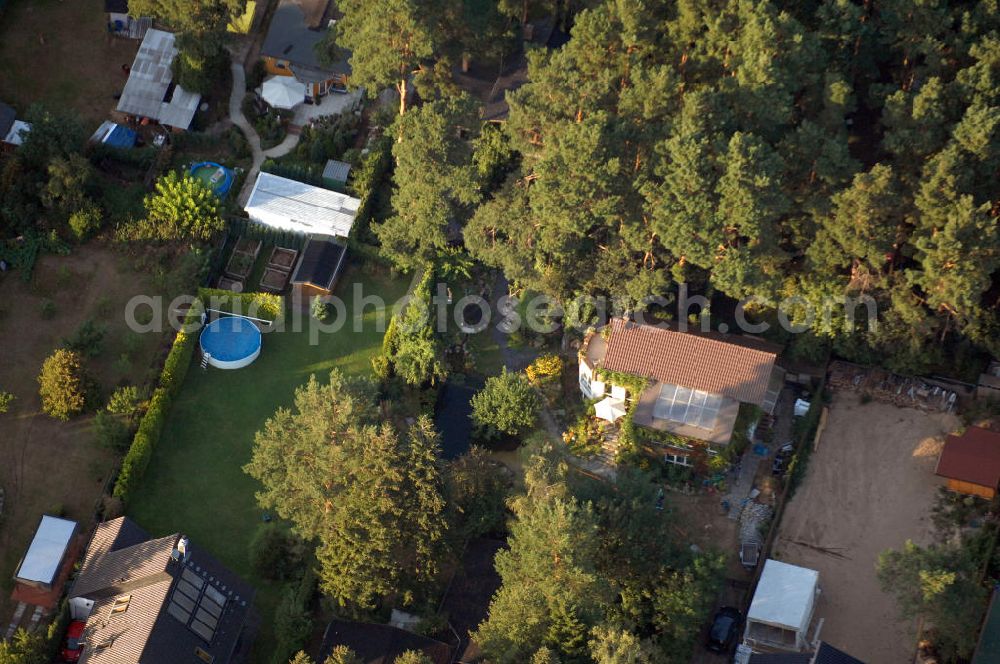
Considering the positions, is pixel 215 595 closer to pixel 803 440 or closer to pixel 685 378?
pixel 685 378

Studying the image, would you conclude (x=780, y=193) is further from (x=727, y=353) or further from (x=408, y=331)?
(x=408, y=331)

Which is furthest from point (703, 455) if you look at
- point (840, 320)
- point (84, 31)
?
point (84, 31)

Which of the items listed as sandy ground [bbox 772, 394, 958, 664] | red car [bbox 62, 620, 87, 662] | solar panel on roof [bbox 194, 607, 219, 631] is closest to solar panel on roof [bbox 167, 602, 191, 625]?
solar panel on roof [bbox 194, 607, 219, 631]

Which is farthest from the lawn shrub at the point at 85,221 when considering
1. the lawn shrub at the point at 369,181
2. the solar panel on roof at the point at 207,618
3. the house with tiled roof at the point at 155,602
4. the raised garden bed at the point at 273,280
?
the solar panel on roof at the point at 207,618

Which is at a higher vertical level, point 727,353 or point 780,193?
point 780,193

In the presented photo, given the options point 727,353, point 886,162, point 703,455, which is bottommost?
point 703,455

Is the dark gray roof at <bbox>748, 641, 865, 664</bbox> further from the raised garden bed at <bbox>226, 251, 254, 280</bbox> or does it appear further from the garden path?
the raised garden bed at <bbox>226, 251, 254, 280</bbox>

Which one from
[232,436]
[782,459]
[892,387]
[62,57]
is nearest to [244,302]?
[232,436]

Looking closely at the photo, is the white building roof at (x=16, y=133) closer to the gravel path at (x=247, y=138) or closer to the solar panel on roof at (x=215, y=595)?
the gravel path at (x=247, y=138)
